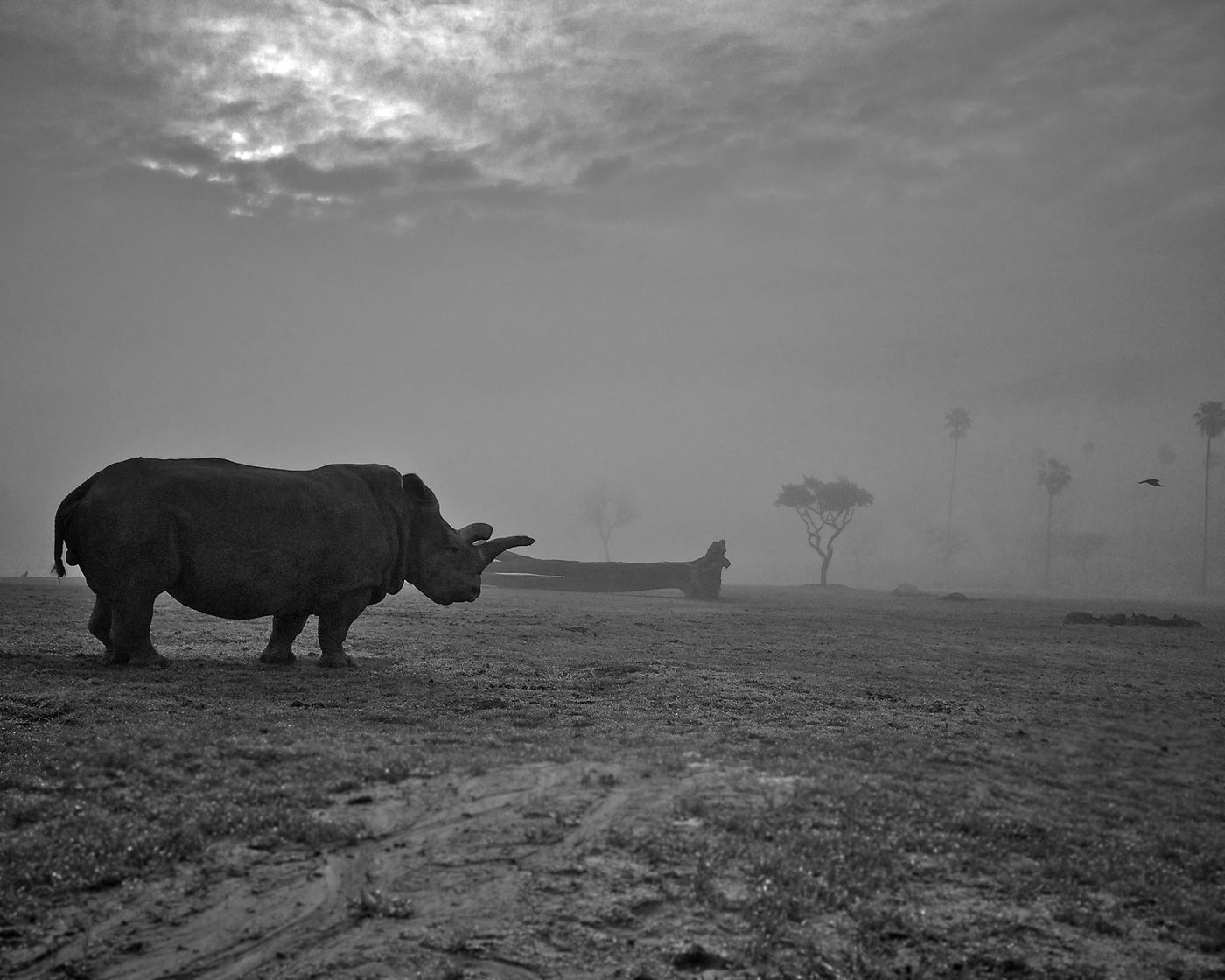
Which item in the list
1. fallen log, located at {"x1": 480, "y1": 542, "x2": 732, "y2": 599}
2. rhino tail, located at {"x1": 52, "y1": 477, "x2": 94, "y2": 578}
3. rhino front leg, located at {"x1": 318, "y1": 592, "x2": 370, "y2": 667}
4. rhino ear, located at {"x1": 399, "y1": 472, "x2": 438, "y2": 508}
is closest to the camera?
rhino tail, located at {"x1": 52, "y1": 477, "x2": 94, "y2": 578}

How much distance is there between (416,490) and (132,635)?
4030 mm

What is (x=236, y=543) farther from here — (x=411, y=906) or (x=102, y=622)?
(x=411, y=906)

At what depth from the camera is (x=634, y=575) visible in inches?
1539

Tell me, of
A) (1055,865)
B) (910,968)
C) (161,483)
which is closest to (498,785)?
(910,968)

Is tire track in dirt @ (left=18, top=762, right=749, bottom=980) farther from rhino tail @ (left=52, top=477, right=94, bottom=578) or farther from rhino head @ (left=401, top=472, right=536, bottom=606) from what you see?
rhino head @ (left=401, top=472, right=536, bottom=606)

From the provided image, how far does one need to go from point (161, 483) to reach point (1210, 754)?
10595 millimetres

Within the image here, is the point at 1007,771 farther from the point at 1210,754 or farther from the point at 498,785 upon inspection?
the point at 498,785

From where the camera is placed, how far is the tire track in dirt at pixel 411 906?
3.88 meters

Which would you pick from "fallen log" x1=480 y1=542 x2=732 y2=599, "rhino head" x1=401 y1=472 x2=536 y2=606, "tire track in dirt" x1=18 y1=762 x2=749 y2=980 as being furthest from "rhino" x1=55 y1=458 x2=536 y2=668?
"fallen log" x1=480 y1=542 x2=732 y2=599

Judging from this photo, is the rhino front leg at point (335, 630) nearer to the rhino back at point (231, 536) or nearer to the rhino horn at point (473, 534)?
the rhino back at point (231, 536)

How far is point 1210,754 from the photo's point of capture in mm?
7473

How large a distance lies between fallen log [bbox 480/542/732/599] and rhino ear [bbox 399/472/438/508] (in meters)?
25.3

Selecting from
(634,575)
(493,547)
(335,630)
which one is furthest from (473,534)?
(634,575)

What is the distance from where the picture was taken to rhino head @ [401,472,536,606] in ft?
42.9
